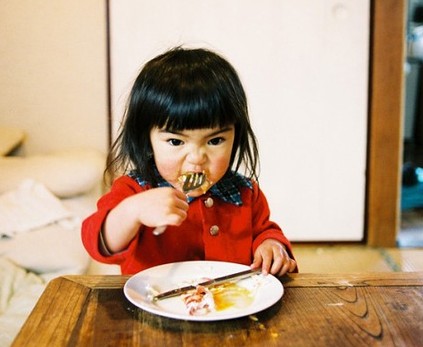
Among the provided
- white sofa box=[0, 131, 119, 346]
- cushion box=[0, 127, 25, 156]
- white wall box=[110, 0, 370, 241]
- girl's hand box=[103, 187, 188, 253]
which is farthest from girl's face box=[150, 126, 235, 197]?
white wall box=[110, 0, 370, 241]

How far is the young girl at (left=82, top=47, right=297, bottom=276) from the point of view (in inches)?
32.3

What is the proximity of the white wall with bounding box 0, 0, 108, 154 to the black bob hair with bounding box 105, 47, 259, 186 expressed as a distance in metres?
1.41

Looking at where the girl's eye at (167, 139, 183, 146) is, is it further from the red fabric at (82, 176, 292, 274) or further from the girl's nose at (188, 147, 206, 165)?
the red fabric at (82, 176, 292, 274)

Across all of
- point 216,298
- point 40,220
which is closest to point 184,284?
point 216,298

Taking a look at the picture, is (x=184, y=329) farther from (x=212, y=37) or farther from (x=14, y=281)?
(x=212, y=37)

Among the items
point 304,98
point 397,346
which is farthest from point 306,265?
point 397,346

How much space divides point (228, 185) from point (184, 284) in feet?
0.99

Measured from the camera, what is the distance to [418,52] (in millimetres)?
3824

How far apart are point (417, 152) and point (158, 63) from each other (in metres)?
3.25

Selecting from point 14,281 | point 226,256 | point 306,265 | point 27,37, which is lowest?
point 306,265

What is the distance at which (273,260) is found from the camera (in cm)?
86

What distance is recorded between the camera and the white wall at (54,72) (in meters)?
2.28

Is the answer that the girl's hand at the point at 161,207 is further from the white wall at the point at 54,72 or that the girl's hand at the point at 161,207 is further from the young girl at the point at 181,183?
the white wall at the point at 54,72

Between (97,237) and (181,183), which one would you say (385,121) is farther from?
(97,237)
